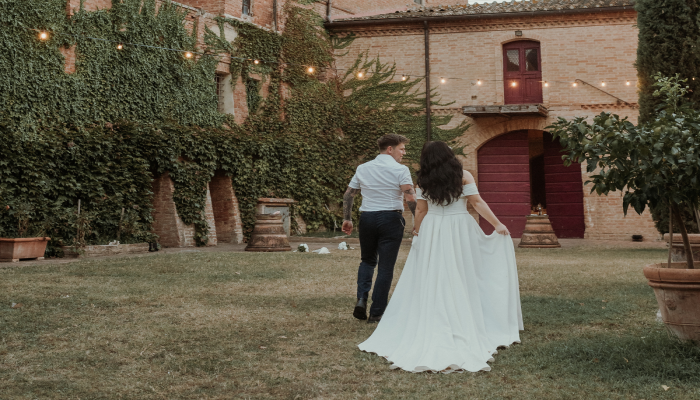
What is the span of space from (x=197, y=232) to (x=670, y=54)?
11.6m

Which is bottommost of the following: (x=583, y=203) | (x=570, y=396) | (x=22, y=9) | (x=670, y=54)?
(x=570, y=396)

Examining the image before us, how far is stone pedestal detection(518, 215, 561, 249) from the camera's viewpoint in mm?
13961

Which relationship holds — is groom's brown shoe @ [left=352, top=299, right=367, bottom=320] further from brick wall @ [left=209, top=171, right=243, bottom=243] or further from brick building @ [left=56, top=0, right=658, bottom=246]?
brick building @ [left=56, top=0, right=658, bottom=246]

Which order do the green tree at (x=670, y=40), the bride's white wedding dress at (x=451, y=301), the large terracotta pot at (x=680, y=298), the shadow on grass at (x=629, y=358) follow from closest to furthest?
the shadow on grass at (x=629, y=358) < the large terracotta pot at (x=680, y=298) < the bride's white wedding dress at (x=451, y=301) < the green tree at (x=670, y=40)

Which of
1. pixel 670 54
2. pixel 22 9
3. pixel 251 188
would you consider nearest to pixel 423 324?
pixel 670 54

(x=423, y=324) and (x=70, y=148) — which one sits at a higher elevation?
(x=70, y=148)

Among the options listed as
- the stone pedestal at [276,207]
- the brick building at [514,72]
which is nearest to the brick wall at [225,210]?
the brick building at [514,72]

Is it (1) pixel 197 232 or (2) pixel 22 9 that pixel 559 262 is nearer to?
(1) pixel 197 232

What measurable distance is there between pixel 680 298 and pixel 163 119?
45.1 feet

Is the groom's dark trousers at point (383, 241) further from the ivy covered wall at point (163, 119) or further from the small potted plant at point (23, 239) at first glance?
the ivy covered wall at point (163, 119)

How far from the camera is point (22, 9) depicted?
12.2 m

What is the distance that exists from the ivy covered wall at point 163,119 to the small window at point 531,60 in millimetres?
3149

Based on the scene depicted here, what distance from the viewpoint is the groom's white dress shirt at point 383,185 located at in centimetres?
526

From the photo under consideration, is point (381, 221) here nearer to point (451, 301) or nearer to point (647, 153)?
point (451, 301)
